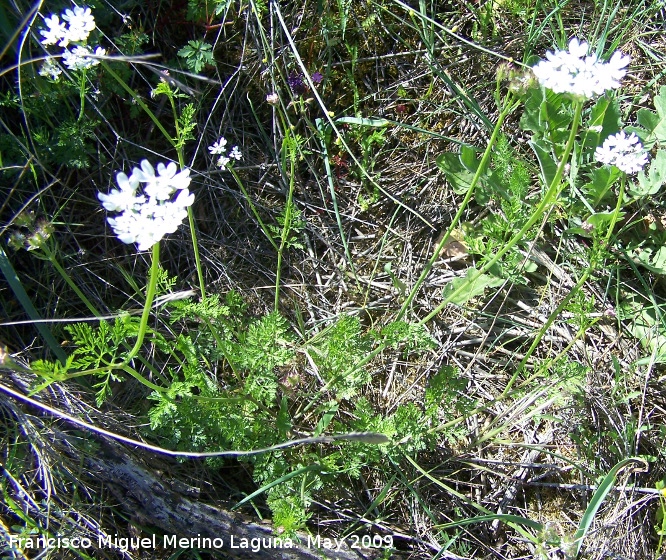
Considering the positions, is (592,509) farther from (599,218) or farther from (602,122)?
(602,122)

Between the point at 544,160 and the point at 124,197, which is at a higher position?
the point at 544,160

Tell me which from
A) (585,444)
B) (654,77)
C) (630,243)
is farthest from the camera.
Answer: (654,77)

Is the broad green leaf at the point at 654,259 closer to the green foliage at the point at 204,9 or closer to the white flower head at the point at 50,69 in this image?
the green foliage at the point at 204,9

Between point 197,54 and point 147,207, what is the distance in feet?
4.73

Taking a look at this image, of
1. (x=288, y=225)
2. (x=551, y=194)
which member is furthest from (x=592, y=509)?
(x=288, y=225)

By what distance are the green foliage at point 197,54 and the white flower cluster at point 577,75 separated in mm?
1537

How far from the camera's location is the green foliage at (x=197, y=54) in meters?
2.58

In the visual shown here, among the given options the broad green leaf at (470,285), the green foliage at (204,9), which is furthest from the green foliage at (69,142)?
the broad green leaf at (470,285)

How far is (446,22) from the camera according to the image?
2.89m

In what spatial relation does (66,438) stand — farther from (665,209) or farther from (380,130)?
(665,209)

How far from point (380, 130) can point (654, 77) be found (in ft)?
4.39

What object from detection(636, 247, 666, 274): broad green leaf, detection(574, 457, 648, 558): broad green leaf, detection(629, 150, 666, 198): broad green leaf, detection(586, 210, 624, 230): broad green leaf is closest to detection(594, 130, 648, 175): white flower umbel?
detection(586, 210, 624, 230): broad green leaf

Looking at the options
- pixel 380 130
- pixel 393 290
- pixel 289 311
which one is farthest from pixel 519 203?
pixel 289 311

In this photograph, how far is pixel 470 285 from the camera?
2.43m
